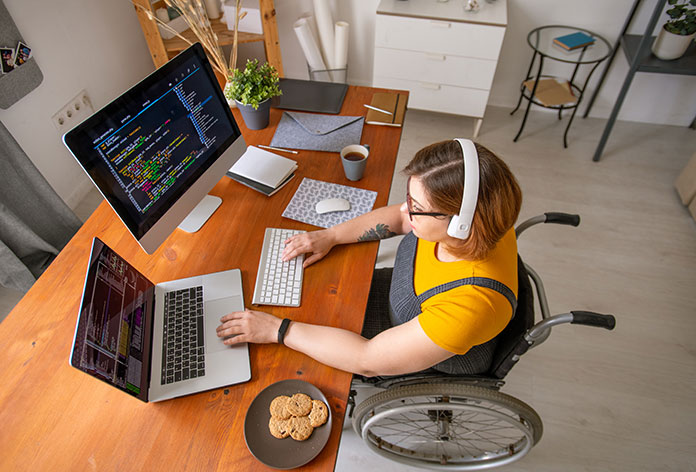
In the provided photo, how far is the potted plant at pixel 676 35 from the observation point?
2.20m

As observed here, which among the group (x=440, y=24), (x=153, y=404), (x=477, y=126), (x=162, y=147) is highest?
(x=162, y=147)

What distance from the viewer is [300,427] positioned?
0.87m

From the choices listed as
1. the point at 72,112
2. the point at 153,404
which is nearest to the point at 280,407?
the point at 153,404

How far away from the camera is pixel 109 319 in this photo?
87 cm

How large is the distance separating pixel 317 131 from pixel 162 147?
656 mm

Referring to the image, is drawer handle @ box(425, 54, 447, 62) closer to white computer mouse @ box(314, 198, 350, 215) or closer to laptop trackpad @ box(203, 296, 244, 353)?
white computer mouse @ box(314, 198, 350, 215)

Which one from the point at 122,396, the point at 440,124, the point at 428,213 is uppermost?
the point at 428,213

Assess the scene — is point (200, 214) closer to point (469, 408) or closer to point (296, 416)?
point (296, 416)

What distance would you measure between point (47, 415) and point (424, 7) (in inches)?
104

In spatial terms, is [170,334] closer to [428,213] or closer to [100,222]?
[100,222]

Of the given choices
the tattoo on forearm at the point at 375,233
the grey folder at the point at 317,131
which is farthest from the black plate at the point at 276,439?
the grey folder at the point at 317,131

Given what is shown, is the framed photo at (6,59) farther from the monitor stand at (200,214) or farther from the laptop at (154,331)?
the laptop at (154,331)

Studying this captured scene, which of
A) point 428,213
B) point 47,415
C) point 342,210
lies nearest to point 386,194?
point 342,210

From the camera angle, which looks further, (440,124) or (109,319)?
(440,124)
